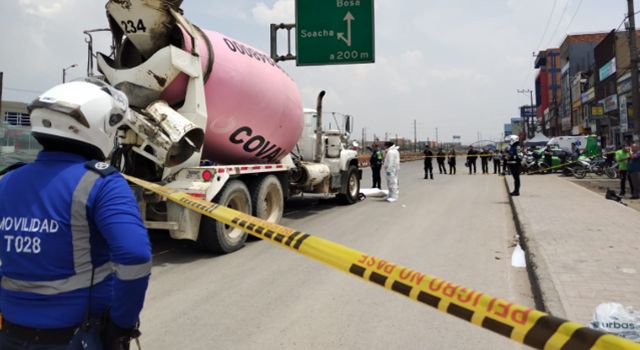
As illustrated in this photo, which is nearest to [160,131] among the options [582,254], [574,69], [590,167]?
[582,254]

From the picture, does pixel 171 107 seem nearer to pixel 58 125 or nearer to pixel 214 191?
pixel 214 191

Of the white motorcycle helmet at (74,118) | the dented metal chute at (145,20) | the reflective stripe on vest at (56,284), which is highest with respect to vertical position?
the dented metal chute at (145,20)

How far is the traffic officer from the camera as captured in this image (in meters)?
1.65

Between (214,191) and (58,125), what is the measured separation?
178 inches

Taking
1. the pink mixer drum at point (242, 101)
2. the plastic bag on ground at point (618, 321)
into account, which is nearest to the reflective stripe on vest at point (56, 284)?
the plastic bag on ground at point (618, 321)

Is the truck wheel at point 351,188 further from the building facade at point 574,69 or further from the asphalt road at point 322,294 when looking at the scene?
the building facade at point 574,69

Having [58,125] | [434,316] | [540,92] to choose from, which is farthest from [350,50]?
[540,92]

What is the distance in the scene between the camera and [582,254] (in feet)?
19.1

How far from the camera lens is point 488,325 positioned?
1702mm

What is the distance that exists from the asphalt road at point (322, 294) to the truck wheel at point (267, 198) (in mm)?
607

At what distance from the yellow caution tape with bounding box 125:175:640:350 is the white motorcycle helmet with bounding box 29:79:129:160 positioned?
1086 mm

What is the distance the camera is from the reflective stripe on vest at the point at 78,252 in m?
1.66

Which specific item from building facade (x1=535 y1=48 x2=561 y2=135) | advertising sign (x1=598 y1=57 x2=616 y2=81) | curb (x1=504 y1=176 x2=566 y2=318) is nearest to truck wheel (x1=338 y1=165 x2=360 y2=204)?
curb (x1=504 y1=176 x2=566 y2=318)

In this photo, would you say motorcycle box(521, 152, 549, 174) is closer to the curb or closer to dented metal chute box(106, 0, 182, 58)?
the curb
